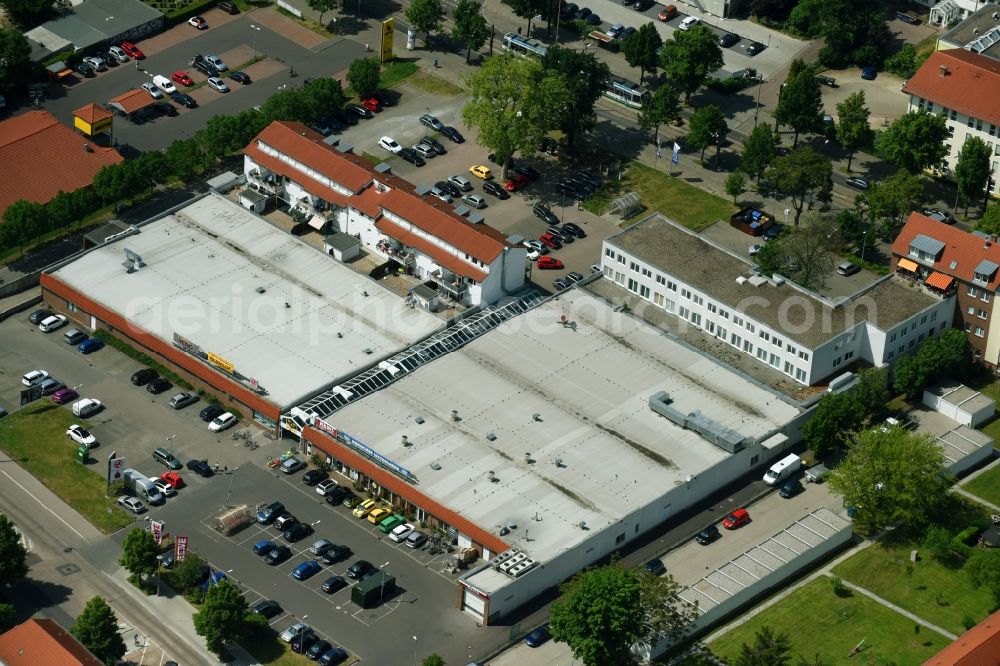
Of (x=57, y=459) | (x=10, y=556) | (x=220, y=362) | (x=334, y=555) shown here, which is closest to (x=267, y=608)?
(x=334, y=555)

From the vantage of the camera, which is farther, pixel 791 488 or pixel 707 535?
pixel 791 488

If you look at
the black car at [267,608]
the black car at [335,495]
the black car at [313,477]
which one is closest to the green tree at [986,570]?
the black car at [335,495]

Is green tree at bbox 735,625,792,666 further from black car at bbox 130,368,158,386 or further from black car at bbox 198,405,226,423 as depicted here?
black car at bbox 130,368,158,386

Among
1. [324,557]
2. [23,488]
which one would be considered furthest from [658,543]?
[23,488]

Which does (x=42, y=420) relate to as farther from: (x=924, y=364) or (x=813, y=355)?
(x=924, y=364)

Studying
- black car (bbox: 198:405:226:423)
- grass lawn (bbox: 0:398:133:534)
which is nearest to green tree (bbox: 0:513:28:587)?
grass lawn (bbox: 0:398:133:534)

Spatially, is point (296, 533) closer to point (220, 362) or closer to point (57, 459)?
point (220, 362)
